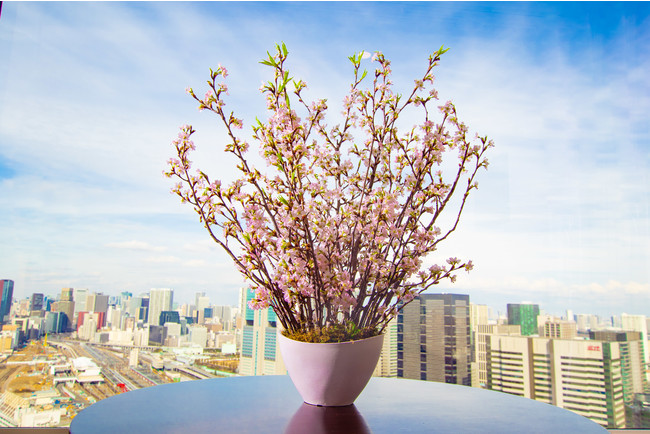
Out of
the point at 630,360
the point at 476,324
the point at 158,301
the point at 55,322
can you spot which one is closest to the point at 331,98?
the point at 158,301

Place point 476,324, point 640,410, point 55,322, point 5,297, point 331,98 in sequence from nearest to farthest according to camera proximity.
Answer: point 5,297
point 331,98
point 55,322
point 640,410
point 476,324

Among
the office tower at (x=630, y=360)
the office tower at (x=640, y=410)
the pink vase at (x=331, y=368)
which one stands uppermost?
the pink vase at (x=331, y=368)

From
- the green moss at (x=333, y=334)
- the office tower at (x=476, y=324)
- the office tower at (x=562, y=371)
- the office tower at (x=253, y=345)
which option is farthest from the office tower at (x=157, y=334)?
the office tower at (x=562, y=371)

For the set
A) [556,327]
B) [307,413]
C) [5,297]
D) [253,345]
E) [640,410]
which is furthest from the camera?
[556,327]

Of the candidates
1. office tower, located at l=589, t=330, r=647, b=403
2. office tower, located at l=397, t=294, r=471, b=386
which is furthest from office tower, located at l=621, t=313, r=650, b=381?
office tower, located at l=397, t=294, r=471, b=386

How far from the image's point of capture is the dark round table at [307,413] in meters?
0.72

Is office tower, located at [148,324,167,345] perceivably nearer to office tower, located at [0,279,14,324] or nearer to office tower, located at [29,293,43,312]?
office tower, located at [29,293,43,312]

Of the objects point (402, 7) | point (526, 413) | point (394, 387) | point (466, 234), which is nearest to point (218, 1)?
point (402, 7)

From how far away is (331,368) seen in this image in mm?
828

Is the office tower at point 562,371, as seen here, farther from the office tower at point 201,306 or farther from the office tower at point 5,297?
the office tower at point 5,297

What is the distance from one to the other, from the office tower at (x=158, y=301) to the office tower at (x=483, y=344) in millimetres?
2597

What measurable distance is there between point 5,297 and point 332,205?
7.67ft

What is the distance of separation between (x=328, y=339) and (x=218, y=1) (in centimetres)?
276

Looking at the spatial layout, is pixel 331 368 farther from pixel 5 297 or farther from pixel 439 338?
pixel 439 338
